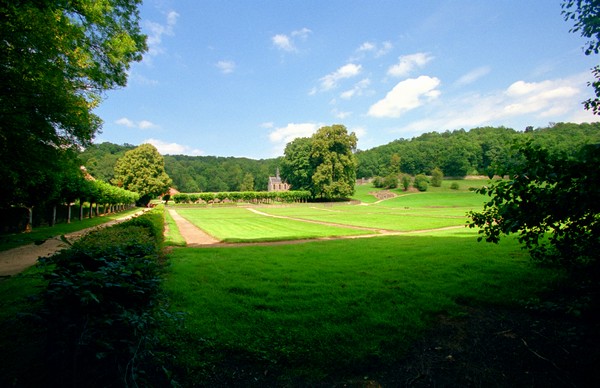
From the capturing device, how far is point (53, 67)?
773 cm

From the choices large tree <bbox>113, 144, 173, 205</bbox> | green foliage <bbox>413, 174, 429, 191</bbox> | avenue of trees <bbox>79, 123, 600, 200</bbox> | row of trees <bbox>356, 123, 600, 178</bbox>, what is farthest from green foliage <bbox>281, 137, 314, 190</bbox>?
row of trees <bbox>356, 123, 600, 178</bbox>

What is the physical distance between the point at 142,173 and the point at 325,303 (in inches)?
2524

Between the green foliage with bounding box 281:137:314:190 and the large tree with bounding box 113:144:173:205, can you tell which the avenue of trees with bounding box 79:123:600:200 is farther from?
the large tree with bounding box 113:144:173:205

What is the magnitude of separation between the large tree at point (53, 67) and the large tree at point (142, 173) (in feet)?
178

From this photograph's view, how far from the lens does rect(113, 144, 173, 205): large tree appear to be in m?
59.8

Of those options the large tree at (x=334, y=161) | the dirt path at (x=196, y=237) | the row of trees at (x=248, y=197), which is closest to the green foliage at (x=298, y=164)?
the large tree at (x=334, y=161)

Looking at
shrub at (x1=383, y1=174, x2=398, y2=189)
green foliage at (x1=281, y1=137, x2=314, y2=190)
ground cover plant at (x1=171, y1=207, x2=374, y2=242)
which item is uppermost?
green foliage at (x1=281, y1=137, x2=314, y2=190)

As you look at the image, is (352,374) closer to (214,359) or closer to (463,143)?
(214,359)

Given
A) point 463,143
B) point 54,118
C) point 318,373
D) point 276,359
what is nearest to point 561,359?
point 318,373

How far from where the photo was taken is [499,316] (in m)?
4.70

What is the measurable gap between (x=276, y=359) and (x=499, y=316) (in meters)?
3.63

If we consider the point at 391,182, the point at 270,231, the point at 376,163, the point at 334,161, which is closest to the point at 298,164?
the point at 334,161

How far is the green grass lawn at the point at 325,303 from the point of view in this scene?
3.69 metres

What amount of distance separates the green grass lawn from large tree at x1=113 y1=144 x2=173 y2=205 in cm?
5829
